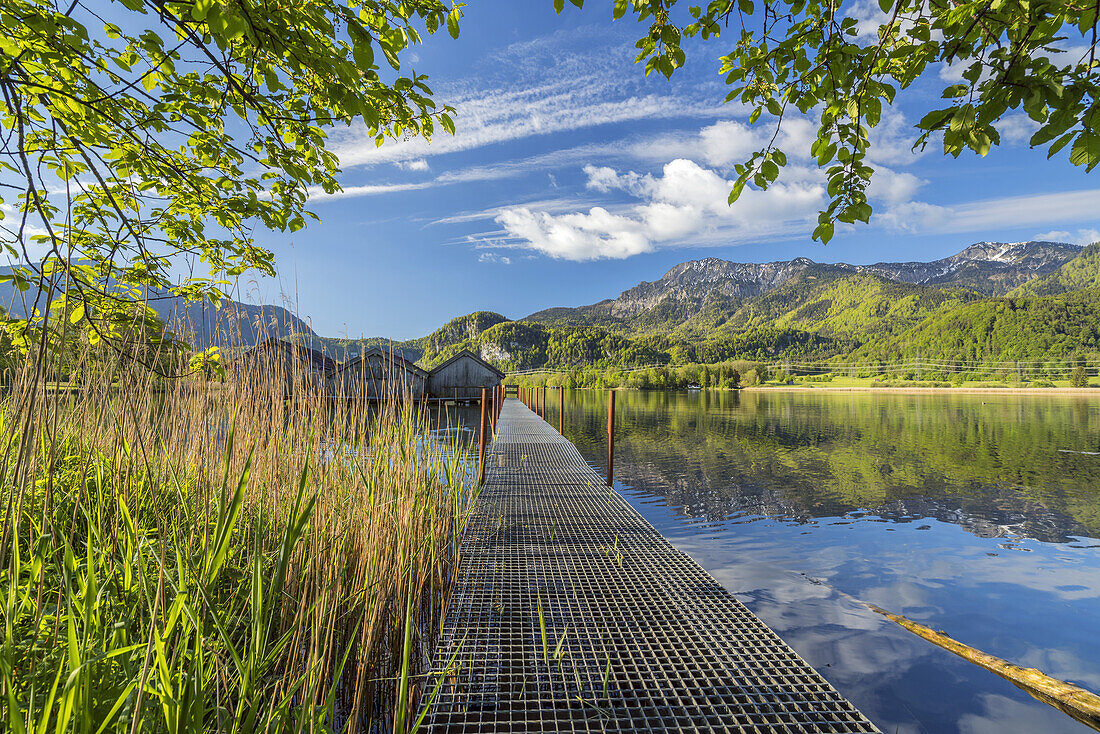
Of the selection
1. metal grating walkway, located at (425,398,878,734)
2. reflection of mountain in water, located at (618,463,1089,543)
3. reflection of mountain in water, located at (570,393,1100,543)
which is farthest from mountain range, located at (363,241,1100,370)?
reflection of mountain in water, located at (570,393,1100,543)

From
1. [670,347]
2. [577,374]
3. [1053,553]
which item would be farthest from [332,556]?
[670,347]

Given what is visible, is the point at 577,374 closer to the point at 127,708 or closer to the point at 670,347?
the point at 670,347

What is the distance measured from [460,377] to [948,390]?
2638 inches

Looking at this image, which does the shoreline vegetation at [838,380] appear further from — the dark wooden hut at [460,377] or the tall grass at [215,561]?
the tall grass at [215,561]

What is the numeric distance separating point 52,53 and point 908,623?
6.65 m

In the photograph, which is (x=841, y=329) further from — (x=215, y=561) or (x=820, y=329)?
(x=215, y=561)

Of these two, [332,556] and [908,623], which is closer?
[332,556]

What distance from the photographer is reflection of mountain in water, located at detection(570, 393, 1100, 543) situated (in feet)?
26.3

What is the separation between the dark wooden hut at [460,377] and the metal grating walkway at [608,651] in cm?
2656

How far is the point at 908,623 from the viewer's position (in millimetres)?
3559

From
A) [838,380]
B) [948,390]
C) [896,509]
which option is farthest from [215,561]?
[838,380]

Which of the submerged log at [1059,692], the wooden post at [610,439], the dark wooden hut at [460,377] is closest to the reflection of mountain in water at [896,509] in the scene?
the wooden post at [610,439]

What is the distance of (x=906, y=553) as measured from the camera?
6.23m

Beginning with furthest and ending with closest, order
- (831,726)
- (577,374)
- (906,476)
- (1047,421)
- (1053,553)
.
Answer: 1. (577,374)
2. (1047,421)
3. (906,476)
4. (1053,553)
5. (831,726)
